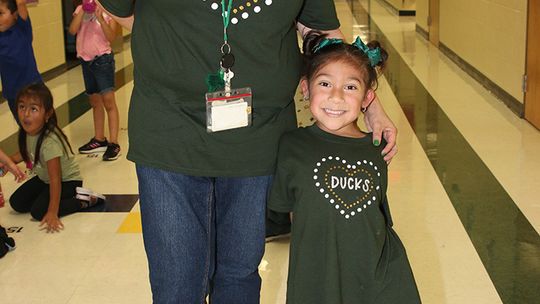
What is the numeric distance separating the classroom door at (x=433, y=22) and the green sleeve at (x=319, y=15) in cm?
891

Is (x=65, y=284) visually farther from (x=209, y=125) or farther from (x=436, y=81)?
(x=436, y=81)

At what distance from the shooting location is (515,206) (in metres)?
4.21

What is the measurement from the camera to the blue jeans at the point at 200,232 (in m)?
1.95

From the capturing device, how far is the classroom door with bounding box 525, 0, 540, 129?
6039 mm

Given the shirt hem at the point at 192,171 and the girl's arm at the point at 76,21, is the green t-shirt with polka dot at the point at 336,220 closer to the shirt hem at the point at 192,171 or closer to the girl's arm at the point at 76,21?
the shirt hem at the point at 192,171

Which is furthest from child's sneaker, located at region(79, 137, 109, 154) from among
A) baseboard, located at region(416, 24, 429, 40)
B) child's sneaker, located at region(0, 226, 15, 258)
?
baseboard, located at region(416, 24, 429, 40)

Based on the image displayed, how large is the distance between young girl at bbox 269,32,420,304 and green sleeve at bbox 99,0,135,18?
1.51 feet

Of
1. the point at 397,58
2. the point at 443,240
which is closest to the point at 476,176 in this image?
the point at 443,240

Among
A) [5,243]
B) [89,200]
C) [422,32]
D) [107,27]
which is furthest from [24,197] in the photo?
[422,32]

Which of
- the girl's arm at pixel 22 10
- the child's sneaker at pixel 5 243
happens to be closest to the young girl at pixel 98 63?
the girl's arm at pixel 22 10

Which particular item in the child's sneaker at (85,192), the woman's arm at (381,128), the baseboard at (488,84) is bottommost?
the baseboard at (488,84)

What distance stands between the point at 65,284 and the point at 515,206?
222 centimetres

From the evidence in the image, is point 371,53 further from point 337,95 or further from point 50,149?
point 50,149

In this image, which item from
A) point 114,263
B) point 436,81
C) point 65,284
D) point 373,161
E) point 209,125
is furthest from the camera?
point 436,81
